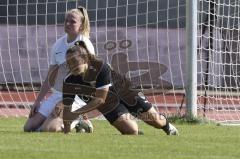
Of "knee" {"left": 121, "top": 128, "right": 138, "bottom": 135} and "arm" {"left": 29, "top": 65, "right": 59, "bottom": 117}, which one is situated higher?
"arm" {"left": 29, "top": 65, "right": 59, "bottom": 117}

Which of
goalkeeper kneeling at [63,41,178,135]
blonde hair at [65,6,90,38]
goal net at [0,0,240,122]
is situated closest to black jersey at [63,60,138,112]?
goalkeeper kneeling at [63,41,178,135]

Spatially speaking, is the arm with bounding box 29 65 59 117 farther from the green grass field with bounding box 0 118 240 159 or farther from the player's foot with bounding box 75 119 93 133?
the player's foot with bounding box 75 119 93 133

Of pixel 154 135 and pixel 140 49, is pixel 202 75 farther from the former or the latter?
pixel 154 135

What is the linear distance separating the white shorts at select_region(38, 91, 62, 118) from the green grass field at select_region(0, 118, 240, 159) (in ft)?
1.33

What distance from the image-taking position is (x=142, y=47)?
15672 mm

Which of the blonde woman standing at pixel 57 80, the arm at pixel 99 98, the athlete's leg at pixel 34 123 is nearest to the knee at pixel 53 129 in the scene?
the blonde woman standing at pixel 57 80

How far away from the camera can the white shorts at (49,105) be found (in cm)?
942

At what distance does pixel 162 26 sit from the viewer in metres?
15.4

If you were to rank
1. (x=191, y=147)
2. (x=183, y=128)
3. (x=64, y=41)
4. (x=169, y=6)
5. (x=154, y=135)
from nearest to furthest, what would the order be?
(x=191, y=147), (x=154, y=135), (x=64, y=41), (x=183, y=128), (x=169, y=6)

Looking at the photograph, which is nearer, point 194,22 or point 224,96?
point 194,22

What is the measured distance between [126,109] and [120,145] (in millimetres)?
1496

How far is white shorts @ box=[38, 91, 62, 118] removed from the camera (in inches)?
371

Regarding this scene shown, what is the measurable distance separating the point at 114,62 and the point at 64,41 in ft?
17.0

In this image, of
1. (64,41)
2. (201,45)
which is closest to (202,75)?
(201,45)
